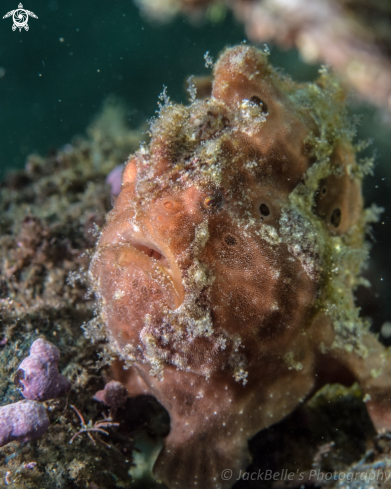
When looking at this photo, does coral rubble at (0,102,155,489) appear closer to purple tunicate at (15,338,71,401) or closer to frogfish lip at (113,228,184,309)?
purple tunicate at (15,338,71,401)

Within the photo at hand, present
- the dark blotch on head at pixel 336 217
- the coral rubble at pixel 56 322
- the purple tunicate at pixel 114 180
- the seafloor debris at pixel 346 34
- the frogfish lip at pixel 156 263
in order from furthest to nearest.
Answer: the purple tunicate at pixel 114 180
the dark blotch on head at pixel 336 217
the coral rubble at pixel 56 322
the frogfish lip at pixel 156 263
the seafloor debris at pixel 346 34

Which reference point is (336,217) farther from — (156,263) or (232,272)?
(156,263)

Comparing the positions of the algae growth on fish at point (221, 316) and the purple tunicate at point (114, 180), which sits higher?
the purple tunicate at point (114, 180)

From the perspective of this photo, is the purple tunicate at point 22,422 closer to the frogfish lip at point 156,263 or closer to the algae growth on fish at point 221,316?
the algae growth on fish at point 221,316

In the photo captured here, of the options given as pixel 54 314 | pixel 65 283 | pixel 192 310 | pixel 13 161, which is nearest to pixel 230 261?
pixel 192 310

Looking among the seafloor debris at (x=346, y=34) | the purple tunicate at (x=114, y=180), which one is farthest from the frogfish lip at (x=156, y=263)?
the purple tunicate at (x=114, y=180)

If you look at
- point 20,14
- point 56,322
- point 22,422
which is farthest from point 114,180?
point 20,14
